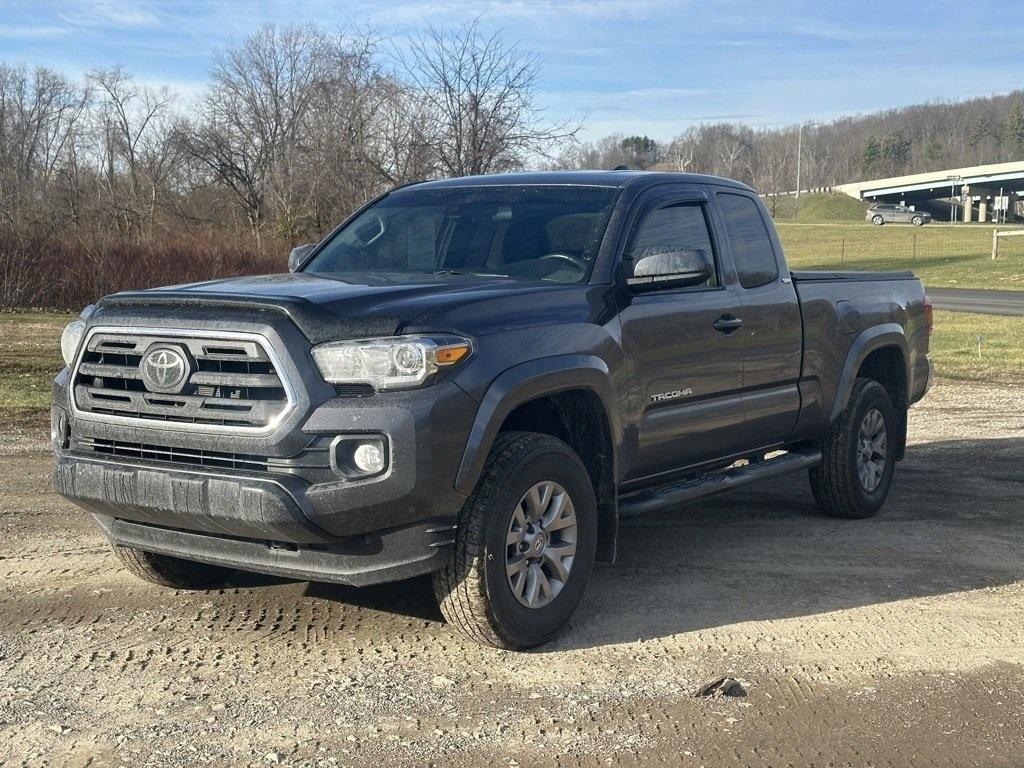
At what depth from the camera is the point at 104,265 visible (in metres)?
25.6

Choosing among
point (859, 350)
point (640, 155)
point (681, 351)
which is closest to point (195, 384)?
point (681, 351)

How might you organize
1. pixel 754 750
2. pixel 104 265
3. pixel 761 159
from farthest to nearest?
pixel 761 159 < pixel 104 265 < pixel 754 750

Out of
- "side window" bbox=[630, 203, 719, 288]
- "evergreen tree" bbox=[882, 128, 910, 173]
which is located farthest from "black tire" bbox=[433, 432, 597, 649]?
"evergreen tree" bbox=[882, 128, 910, 173]

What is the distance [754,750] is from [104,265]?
24.1 m

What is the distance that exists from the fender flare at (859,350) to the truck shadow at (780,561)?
774 mm

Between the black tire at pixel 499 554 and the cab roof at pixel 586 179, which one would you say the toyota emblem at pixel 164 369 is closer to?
the black tire at pixel 499 554

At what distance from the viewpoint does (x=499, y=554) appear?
4.53m

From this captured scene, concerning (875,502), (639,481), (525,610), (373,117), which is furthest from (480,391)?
(373,117)

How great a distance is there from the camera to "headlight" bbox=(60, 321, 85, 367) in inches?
193

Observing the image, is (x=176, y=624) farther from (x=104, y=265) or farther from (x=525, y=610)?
(x=104, y=265)

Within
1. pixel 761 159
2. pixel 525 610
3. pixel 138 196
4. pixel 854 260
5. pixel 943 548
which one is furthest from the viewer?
pixel 761 159

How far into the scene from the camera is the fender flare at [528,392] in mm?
4402

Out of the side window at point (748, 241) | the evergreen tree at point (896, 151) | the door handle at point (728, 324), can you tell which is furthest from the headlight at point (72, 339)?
the evergreen tree at point (896, 151)

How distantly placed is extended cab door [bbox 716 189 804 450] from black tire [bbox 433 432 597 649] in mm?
1798
